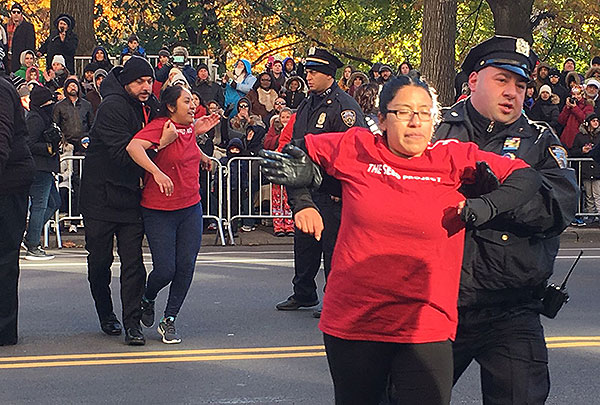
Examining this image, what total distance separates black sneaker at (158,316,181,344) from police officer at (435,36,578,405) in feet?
12.4

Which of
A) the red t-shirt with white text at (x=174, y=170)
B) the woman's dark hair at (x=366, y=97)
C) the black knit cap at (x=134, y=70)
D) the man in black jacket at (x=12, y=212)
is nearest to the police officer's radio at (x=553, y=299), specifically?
the red t-shirt with white text at (x=174, y=170)

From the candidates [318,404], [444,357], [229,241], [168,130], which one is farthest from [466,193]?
[229,241]

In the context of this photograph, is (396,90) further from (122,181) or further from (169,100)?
(122,181)

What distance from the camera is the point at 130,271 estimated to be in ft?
27.2

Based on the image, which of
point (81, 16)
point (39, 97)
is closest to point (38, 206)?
point (39, 97)

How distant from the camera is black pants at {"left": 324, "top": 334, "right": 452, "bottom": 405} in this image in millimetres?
4293

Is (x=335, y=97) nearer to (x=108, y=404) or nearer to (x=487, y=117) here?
(x=108, y=404)

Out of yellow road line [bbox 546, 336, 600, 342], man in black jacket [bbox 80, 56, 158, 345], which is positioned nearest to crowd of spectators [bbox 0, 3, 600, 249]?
man in black jacket [bbox 80, 56, 158, 345]

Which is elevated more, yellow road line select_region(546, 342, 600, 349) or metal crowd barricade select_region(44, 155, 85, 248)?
metal crowd barricade select_region(44, 155, 85, 248)

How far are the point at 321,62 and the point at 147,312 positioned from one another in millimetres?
2490

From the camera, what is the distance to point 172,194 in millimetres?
8055

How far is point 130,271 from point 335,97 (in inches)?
91.6

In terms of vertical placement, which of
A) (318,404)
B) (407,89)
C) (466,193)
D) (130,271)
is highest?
(407,89)

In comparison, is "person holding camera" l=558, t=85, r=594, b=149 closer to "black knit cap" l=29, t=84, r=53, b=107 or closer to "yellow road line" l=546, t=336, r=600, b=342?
"black knit cap" l=29, t=84, r=53, b=107
